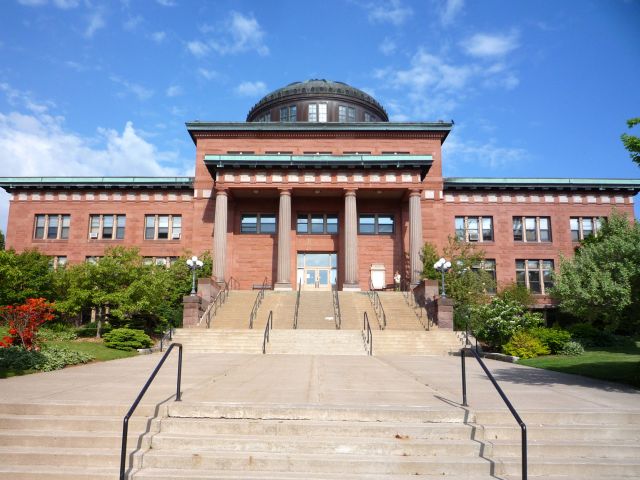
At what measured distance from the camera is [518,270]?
1608 inches

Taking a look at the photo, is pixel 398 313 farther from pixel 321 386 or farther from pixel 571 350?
pixel 321 386

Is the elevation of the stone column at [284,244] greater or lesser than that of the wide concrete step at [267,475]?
greater

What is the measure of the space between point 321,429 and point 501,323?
15.7m

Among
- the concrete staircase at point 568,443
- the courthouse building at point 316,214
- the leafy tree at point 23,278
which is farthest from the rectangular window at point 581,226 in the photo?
the leafy tree at point 23,278

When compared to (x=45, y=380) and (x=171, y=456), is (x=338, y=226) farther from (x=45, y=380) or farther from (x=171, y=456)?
(x=171, y=456)

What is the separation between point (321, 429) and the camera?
23.1 feet

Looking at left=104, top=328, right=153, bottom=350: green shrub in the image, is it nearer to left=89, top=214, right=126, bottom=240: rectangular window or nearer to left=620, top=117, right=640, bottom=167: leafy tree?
left=620, top=117, right=640, bottom=167: leafy tree

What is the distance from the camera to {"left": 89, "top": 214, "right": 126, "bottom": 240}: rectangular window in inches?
1620

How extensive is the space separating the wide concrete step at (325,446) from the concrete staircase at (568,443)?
1.64 ft

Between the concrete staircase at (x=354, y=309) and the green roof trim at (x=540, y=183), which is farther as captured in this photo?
the green roof trim at (x=540, y=183)

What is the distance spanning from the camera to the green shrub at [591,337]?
976 inches

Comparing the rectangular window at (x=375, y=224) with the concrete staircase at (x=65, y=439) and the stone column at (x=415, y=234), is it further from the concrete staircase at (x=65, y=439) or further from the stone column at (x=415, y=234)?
A: the concrete staircase at (x=65, y=439)

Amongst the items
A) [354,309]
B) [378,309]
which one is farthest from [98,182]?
[378,309]

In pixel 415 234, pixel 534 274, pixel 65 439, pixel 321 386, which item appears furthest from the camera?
pixel 534 274
